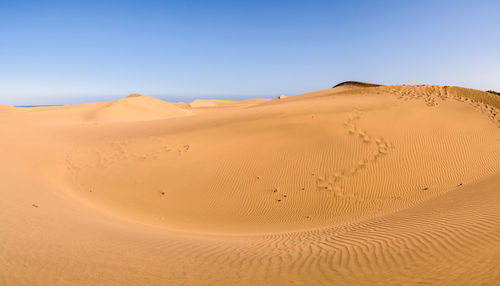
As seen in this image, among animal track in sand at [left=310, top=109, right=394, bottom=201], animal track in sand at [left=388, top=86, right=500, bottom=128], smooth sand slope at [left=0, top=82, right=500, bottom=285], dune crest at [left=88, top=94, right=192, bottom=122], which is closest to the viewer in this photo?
smooth sand slope at [left=0, top=82, right=500, bottom=285]

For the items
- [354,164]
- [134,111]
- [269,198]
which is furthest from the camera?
[134,111]

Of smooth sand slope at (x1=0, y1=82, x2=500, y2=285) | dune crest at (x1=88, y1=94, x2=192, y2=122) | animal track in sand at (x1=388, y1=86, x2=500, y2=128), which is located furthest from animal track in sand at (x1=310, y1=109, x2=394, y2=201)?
dune crest at (x1=88, y1=94, x2=192, y2=122)

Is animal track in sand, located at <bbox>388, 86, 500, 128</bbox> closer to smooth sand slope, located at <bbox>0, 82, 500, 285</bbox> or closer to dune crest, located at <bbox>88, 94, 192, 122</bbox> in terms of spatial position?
smooth sand slope, located at <bbox>0, 82, 500, 285</bbox>

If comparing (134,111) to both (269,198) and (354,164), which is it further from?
(354,164)

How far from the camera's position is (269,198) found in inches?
373

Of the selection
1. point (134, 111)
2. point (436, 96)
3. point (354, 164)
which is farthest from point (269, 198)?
point (134, 111)

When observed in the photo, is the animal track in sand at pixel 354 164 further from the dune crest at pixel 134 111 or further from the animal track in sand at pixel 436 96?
the dune crest at pixel 134 111

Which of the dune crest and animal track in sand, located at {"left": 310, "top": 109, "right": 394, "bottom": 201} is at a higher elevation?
the dune crest

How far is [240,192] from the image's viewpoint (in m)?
9.84

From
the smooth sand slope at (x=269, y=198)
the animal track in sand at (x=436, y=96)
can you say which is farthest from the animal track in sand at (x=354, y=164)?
the animal track in sand at (x=436, y=96)

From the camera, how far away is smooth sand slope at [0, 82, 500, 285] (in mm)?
3963

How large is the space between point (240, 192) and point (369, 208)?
420 centimetres

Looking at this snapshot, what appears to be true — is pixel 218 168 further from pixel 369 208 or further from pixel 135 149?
pixel 369 208

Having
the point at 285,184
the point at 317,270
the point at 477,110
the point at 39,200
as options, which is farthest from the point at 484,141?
the point at 39,200
